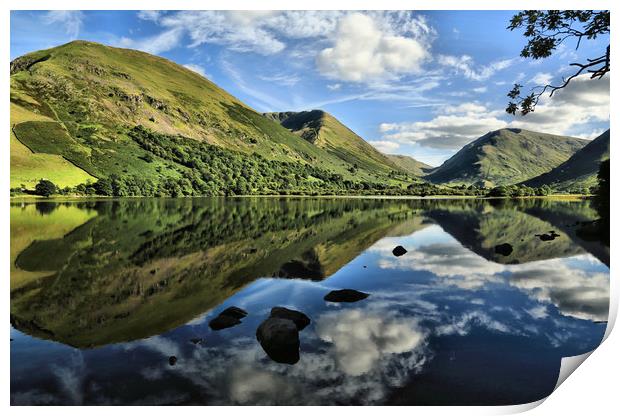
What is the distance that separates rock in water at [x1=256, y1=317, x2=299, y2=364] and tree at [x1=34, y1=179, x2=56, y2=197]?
75621 mm

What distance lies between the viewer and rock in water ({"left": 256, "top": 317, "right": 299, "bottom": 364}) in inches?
600

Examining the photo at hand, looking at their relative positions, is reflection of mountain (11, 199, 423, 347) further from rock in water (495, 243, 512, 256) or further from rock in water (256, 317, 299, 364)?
rock in water (495, 243, 512, 256)

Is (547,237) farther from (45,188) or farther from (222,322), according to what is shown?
(45,188)

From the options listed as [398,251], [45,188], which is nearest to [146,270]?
[398,251]

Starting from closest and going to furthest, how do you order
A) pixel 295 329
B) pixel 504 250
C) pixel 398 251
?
pixel 295 329 → pixel 398 251 → pixel 504 250

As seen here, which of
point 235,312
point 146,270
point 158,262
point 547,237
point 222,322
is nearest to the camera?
point 222,322

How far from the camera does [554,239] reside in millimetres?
48781

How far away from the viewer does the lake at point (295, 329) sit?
1332 centimetres

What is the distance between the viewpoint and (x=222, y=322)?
1861 cm

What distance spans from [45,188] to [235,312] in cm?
8101

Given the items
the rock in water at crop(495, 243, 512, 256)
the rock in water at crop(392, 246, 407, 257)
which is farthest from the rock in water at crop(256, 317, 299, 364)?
the rock in water at crop(495, 243, 512, 256)

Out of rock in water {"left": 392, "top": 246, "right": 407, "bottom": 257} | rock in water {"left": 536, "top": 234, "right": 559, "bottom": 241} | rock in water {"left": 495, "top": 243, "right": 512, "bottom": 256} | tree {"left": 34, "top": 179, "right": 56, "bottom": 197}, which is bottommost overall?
rock in water {"left": 392, "top": 246, "right": 407, "bottom": 257}
